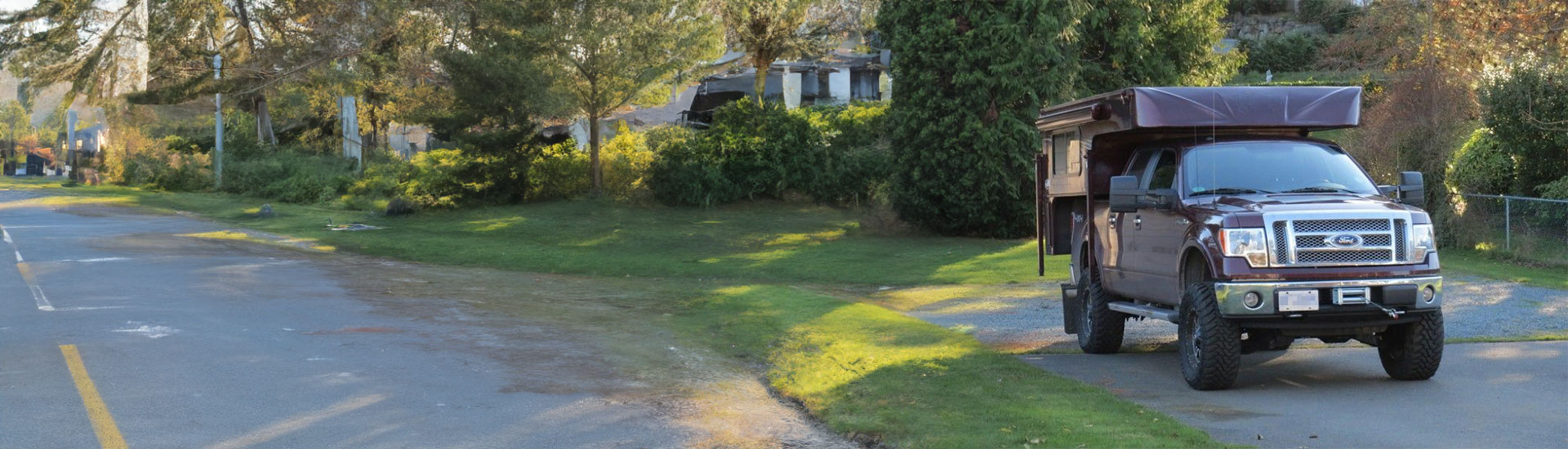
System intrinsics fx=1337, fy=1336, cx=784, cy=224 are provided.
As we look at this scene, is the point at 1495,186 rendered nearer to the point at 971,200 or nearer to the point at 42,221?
the point at 971,200

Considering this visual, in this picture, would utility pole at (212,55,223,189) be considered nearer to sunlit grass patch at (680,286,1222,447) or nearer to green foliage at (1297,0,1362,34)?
sunlit grass patch at (680,286,1222,447)

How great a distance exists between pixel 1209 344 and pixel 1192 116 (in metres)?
2.24

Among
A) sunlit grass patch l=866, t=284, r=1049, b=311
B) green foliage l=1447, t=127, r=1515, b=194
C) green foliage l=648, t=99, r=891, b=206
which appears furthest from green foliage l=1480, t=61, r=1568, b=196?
green foliage l=648, t=99, r=891, b=206

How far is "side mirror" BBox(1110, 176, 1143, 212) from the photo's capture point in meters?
10.8

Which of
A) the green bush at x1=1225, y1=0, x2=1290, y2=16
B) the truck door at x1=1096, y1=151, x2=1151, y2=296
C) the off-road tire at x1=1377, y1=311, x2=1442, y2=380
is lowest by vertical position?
→ the off-road tire at x1=1377, y1=311, x2=1442, y2=380

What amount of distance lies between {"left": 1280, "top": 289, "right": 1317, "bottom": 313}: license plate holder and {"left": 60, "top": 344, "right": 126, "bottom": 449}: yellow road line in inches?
303

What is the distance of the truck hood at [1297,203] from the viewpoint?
9.67 m

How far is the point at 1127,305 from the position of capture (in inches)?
461

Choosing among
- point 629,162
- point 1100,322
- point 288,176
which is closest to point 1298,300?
point 1100,322

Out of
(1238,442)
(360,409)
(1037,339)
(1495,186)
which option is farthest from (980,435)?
(1495,186)

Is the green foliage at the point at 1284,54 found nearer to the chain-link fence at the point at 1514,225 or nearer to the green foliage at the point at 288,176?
the chain-link fence at the point at 1514,225

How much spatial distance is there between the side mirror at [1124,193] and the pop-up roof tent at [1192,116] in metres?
0.61

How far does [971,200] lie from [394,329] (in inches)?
573

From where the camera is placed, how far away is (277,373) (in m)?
11.1
